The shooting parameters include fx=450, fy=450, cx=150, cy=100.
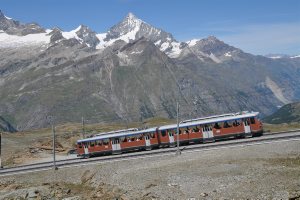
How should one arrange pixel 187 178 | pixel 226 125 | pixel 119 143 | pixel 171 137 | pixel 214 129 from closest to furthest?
1. pixel 187 178
2. pixel 226 125
3. pixel 214 129
4. pixel 171 137
5. pixel 119 143

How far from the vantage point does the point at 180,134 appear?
276 ft

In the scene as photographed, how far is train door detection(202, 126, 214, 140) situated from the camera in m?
81.4

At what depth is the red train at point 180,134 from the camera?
3105 inches

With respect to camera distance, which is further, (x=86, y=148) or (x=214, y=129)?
(x=86, y=148)

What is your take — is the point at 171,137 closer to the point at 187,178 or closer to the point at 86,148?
the point at 86,148

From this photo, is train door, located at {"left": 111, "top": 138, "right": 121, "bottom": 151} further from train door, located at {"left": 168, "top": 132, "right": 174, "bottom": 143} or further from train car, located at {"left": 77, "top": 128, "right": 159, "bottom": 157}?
train door, located at {"left": 168, "top": 132, "right": 174, "bottom": 143}

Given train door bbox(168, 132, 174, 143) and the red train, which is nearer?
the red train

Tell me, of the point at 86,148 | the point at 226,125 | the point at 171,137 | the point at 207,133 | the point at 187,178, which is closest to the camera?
the point at 187,178

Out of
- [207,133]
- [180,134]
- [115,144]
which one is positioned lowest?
[207,133]

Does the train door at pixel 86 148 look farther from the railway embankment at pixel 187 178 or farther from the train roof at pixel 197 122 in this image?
the railway embankment at pixel 187 178

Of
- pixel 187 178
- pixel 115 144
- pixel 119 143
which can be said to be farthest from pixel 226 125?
pixel 187 178

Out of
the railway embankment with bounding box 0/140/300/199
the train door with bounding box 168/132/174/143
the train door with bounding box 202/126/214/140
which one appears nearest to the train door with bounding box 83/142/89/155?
the train door with bounding box 168/132/174/143

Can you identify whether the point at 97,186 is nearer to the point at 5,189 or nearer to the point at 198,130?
the point at 5,189

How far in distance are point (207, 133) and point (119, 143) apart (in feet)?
60.3
